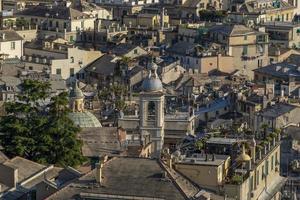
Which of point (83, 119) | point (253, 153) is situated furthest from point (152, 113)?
point (253, 153)

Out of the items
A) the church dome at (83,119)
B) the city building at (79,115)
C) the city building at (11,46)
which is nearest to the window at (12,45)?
the city building at (11,46)

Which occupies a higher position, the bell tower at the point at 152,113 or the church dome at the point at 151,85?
the church dome at the point at 151,85

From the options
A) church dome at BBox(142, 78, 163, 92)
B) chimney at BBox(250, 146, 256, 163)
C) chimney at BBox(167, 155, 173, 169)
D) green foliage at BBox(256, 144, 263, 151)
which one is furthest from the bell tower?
chimney at BBox(167, 155, 173, 169)

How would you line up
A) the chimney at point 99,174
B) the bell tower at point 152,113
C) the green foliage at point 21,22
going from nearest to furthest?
the chimney at point 99,174
the bell tower at point 152,113
the green foliage at point 21,22

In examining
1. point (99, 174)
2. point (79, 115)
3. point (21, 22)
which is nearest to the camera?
point (99, 174)

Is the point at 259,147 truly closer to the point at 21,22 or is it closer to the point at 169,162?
the point at 169,162

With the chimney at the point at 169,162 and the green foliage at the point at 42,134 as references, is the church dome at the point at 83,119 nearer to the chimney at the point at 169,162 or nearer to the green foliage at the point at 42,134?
the green foliage at the point at 42,134
